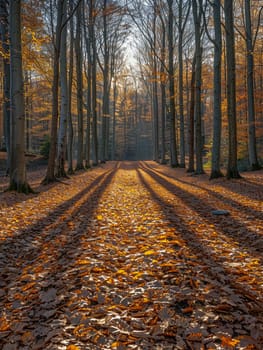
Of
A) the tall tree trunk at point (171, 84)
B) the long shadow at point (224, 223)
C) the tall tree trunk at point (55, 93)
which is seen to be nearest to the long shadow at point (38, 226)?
the long shadow at point (224, 223)

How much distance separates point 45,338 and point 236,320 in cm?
145

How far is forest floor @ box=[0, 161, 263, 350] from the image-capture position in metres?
2.00

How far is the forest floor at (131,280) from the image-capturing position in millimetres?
2000

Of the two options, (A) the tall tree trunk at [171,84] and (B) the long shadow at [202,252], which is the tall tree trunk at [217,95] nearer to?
(A) the tall tree trunk at [171,84]

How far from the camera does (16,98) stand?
7.61m

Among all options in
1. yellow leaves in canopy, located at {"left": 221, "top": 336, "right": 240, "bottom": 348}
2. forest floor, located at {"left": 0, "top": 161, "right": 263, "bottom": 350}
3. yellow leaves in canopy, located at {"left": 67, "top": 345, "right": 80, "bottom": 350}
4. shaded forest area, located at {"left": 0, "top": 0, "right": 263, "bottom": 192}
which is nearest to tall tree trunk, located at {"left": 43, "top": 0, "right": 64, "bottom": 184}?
shaded forest area, located at {"left": 0, "top": 0, "right": 263, "bottom": 192}

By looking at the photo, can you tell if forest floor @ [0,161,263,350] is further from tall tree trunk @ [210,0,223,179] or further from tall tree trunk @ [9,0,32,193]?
tall tree trunk @ [210,0,223,179]

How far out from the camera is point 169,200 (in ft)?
23.9

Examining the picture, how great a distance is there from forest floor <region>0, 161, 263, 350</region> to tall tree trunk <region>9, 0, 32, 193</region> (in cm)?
237

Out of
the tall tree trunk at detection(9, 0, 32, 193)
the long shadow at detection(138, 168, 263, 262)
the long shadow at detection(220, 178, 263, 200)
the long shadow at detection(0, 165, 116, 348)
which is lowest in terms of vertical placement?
the long shadow at detection(0, 165, 116, 348)

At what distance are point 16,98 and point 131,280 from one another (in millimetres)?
6575

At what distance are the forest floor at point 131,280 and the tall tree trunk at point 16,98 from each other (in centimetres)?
237

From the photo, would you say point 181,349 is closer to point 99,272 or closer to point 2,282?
point 99,272

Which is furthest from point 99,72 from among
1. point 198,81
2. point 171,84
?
point 198,81
